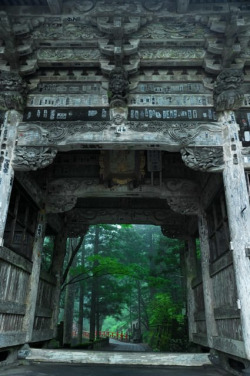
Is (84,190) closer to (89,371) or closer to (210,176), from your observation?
(210,176)

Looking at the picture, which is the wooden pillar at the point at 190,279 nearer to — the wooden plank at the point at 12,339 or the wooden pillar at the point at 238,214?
the wooden pillar at the point at 238,214

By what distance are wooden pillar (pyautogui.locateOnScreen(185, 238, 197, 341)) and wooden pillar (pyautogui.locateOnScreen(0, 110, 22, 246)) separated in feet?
22.4

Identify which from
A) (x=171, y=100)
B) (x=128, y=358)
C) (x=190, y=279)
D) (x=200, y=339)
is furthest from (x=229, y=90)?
(x=200, y=339)

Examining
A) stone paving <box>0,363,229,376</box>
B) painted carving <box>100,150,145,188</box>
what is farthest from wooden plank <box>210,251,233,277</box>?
painted carving <box>100,150,145,188</box>

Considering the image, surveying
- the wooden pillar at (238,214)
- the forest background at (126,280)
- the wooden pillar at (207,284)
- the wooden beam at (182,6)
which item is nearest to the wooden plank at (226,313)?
the wooden pillar at (207,284)

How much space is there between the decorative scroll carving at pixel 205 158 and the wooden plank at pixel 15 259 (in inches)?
162

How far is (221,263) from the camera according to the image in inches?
269

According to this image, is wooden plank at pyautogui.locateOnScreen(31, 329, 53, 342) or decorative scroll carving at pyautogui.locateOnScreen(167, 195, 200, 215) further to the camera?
decorative scroll carving at pyautogui.locateOnScreen(167, 195, 200, 215)

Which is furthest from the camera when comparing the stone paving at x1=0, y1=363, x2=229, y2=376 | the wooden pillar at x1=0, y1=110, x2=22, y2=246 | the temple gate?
the temple gate

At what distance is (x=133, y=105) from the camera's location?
6742 millimetres

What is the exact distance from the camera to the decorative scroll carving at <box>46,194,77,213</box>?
895 centimetres

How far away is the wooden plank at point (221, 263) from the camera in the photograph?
6.19 meters

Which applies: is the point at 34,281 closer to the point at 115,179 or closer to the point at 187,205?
the point at 115,179

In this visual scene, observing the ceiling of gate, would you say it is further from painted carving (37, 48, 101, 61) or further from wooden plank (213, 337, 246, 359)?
wooden plank (213, 337, 246, 359)
